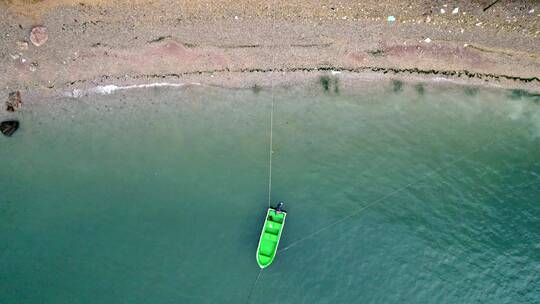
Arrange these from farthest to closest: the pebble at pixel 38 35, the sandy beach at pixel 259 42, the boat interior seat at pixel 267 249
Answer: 1. the boat interior seat at pixel 267 249
2. the sandy beach at pixel 259 42
3. the pebble at pixel 38 35

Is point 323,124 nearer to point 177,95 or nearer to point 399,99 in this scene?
point 399,99

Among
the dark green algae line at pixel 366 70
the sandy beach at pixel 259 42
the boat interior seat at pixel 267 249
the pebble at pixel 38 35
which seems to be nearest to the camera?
the pebble at pixel 38 35

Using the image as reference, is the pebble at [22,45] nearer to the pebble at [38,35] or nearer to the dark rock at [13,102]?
the pebble at [38,35]

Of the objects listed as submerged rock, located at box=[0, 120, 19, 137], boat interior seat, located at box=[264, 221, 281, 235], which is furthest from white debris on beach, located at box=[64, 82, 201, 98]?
boat interior seat, located at box=[264, 221, 281, 235]

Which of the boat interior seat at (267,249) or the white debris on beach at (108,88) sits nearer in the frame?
the boat interior seat at (267,249)

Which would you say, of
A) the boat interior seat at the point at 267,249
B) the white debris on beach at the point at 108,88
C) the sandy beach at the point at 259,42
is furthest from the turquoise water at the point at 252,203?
the sandy beach at the point at 259,42

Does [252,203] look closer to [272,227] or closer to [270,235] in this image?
[272,227]
